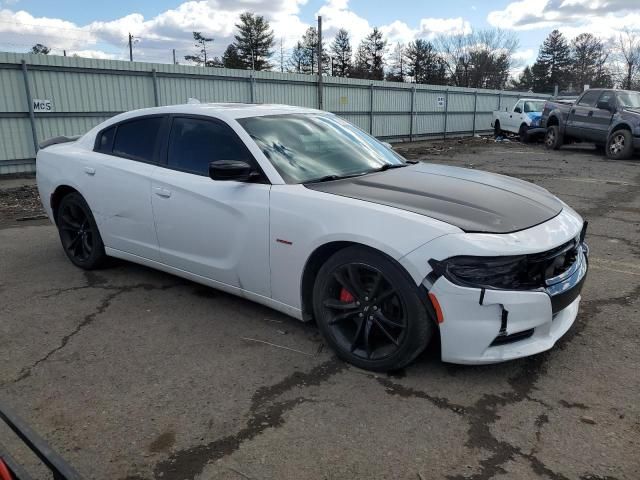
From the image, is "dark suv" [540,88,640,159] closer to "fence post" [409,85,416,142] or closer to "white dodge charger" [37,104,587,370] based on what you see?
"fence post" [409,85,416,142]

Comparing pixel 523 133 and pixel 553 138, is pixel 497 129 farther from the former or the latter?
pixel 553 138

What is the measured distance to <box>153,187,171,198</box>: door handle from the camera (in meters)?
4.04

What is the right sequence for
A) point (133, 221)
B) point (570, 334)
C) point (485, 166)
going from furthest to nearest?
point (485, 166) → point (133, 221) → point (570, 334)

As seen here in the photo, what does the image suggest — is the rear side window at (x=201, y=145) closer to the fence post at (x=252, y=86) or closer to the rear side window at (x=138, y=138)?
the rear side window at (x=138, y=138)

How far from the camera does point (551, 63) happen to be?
7369 cm

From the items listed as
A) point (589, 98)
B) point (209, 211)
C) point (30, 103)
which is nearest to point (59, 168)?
point (209, 211)

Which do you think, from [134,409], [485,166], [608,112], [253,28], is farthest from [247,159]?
[253,28]

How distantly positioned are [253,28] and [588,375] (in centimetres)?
6221

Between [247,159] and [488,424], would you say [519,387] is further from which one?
[247,159]

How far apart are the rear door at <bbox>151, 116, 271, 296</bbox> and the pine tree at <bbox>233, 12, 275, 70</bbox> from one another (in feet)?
191

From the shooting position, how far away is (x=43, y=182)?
17.4ft

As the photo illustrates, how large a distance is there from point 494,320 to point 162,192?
2.65m

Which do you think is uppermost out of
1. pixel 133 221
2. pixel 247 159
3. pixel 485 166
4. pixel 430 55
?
pixel 430 55

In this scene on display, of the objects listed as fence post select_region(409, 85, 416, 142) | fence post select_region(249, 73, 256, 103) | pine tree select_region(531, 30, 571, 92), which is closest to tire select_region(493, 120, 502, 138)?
fence post select_region(409, 85, 416, 142)
